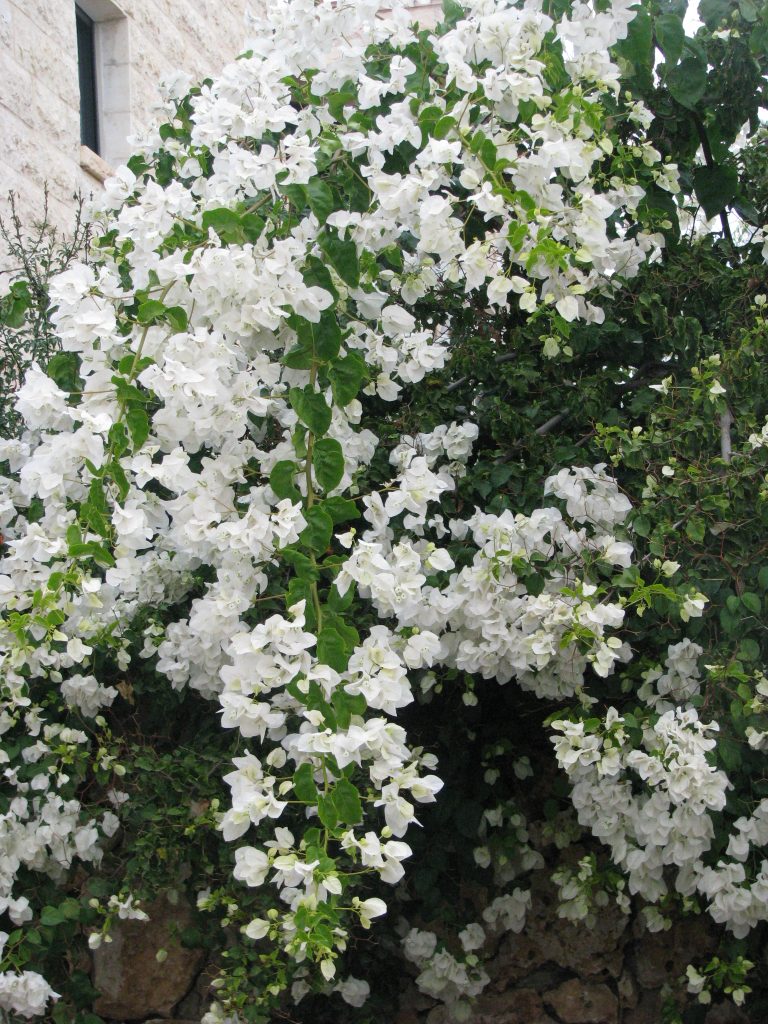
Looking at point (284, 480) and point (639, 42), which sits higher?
point (639, 42)

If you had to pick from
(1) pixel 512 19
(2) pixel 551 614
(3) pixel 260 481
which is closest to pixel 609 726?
(2) pixel 551 614

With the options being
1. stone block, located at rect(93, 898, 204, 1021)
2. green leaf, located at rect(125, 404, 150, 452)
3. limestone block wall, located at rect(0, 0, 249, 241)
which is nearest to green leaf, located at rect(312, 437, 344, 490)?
green leaf, located at rect(125, 404, 150, 452)

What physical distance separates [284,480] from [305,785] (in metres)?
0.55

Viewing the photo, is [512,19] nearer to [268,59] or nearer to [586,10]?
[586,10]

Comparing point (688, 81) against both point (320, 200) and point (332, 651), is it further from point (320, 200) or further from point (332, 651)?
point (332, 651)

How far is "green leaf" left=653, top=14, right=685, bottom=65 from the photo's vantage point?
8.74ft

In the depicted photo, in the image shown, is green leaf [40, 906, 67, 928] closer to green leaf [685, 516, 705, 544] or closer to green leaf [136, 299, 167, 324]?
green leaf [136, 299, 167, 324]

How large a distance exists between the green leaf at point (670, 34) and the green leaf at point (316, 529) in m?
1.34

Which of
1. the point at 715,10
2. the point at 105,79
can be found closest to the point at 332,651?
the point at 715,10

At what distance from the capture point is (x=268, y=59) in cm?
254

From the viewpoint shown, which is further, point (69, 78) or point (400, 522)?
point (69, 78)

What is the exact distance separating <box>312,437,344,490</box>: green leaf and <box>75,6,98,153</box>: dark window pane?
15.3 feet

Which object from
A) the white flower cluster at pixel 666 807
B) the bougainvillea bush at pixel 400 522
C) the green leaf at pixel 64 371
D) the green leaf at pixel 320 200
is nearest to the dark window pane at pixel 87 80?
the bougainvillea bush at pixel 400 522

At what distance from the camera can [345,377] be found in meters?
2.24
